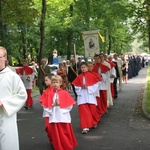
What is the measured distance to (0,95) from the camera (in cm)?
470

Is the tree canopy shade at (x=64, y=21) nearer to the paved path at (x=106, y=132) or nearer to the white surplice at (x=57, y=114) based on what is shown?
the paved path at (x=106, y=132)

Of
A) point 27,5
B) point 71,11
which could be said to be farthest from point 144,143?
point 71,11

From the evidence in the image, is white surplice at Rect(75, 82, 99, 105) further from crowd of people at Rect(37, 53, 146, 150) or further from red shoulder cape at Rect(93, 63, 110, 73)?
red shoulder cape at Rect(93, 63, 110, 73)

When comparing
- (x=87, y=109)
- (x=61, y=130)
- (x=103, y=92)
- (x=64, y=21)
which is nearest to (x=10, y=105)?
(x=61, y=130)

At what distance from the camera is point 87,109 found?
981 cm

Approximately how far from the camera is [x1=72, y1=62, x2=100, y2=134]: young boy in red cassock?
966 cm

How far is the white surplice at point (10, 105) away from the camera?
15.4 feet

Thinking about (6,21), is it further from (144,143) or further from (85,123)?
(144,143)

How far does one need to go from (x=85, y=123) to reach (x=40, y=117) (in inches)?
120

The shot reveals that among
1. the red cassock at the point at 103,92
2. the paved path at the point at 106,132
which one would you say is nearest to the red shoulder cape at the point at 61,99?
the paved path at the point at 106,132

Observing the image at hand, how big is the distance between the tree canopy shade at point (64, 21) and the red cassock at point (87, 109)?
440cm

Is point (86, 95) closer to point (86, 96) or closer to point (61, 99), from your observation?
point (86, 96)

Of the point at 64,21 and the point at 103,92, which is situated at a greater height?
the point at 64,21

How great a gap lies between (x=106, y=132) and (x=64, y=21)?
24049 mm
